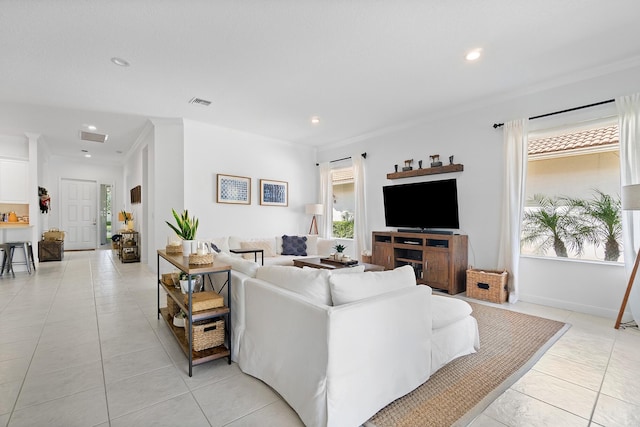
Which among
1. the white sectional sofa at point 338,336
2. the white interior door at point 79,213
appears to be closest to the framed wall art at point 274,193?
the white sectional sofa at point 338,336

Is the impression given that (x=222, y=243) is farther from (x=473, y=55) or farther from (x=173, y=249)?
(x=473, y=55)

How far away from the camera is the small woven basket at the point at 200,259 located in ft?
7.24

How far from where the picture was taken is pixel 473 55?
10.0 ft

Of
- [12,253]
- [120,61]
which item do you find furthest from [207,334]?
[12,253]

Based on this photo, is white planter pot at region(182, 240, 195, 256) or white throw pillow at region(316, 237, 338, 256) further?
white throw pillow at region(316, 237, 338, 256)

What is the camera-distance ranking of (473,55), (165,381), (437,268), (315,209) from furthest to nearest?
(315,209), (437,268), (473,55), (165,381)

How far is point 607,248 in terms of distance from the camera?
340cm

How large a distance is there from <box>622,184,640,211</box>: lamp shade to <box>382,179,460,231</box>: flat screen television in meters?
1.80

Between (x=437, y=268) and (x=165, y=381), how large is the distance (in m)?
3.69

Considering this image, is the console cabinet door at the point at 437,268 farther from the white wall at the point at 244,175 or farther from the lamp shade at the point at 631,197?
the white wall at the point at 244,175

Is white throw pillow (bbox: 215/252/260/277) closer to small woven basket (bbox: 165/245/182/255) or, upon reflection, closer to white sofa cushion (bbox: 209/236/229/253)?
small woven basket (bbox: 165/245/182/255)

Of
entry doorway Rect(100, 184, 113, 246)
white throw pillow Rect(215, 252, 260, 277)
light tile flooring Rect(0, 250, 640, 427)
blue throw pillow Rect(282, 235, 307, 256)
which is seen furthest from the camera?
entry doorway Rect(100, 184, 113, 246)

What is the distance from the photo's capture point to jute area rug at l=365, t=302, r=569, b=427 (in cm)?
166

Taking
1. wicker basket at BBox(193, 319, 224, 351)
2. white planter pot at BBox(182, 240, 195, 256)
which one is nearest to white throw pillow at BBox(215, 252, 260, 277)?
white planter pot at BBox(182, 240, 195, 256)
